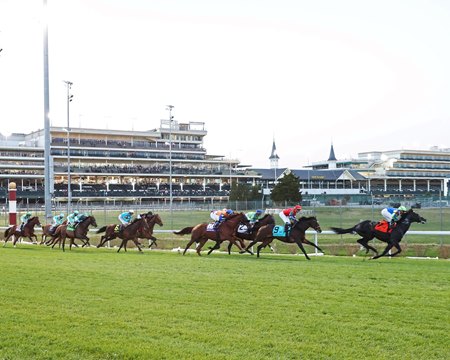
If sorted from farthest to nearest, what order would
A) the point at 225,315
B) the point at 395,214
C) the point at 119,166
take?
1. the point at 119,166
2. the point at 395,214
3. the point at 225,315

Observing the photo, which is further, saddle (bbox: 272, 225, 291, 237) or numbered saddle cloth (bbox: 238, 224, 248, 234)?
numbered saddle cloth (bbox: 238, 224, 248, 234)

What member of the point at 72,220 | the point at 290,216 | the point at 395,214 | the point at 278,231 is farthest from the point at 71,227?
the point at 395,214

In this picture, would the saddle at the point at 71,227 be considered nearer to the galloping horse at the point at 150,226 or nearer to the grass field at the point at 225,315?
the galloping horse at the point at 150,226

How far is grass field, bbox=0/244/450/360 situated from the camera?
5.45 meters

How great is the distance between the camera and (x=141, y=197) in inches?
2982

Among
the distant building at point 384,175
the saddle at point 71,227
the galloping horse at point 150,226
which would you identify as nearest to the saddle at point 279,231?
the galloping horse at point 150,226

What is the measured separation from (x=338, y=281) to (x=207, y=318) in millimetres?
3707

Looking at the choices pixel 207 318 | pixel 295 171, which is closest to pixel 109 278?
pixel 207 318

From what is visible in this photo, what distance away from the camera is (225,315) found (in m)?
6.86

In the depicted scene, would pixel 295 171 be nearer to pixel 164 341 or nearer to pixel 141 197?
pixel 141 197

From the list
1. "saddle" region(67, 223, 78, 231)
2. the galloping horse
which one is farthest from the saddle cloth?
"saddle" region(67, 223, 78, 231)

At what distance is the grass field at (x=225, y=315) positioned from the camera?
545cm

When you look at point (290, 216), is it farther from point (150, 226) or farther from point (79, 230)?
point (79, 230)

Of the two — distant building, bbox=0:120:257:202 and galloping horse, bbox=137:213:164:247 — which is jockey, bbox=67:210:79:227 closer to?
galloping horse, bbox=137:213:164:247
